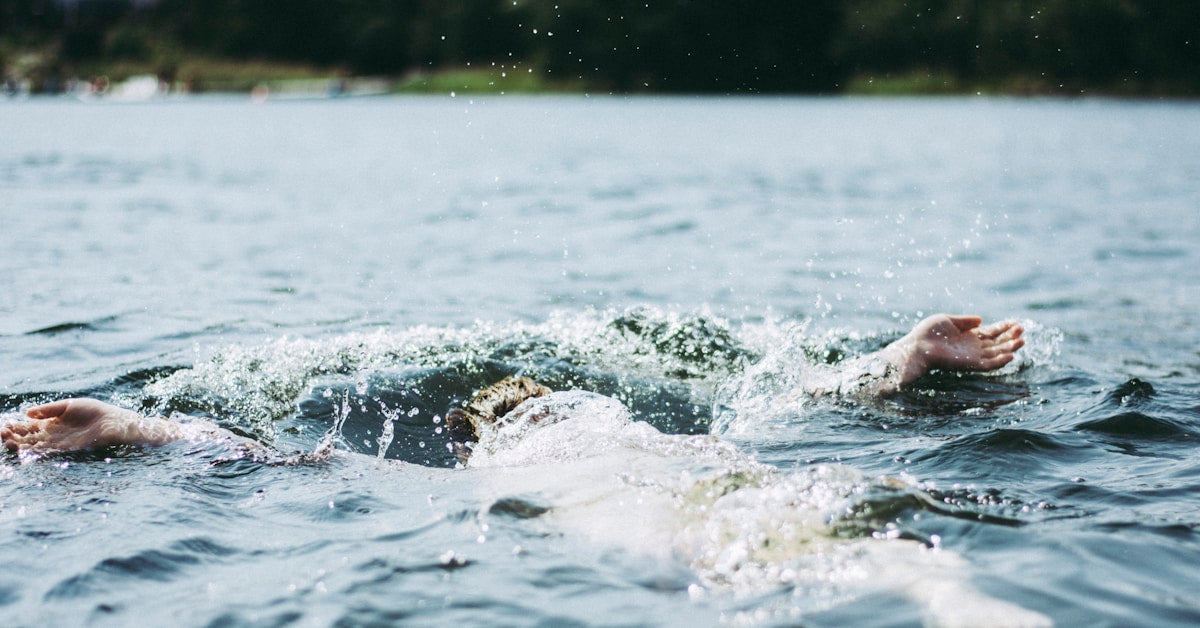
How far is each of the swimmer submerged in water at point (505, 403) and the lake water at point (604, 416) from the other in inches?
4.8

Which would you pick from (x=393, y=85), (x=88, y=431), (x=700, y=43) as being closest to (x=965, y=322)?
(x=88, y=431)

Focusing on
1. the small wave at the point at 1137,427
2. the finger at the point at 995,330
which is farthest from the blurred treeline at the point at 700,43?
the small wave at the point at 1137,427

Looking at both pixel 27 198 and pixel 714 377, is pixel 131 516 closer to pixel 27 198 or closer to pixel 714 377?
pixel 714 377

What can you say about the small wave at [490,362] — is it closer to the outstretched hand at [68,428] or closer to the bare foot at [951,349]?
the outstretched hand at [68,428]

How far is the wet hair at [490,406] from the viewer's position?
5.55 m

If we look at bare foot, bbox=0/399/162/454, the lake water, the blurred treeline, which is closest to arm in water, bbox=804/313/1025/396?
the lake water

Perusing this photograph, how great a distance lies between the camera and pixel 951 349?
6.32 m

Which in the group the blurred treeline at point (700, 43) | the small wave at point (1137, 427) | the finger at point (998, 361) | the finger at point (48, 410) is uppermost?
the blurred treeline at point (700, 43)

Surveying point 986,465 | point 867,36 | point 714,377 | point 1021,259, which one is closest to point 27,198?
point 714,377

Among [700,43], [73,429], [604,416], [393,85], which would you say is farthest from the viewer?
[393,85]

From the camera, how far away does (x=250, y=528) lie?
4238mm

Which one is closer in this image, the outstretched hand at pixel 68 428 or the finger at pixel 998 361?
the outstretched hand at pixel 68 428

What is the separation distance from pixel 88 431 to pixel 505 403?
6.40 ft

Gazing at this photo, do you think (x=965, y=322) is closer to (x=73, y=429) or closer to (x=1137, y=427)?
(x=1137, y=427)
